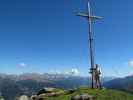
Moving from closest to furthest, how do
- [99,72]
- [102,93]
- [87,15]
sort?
Answer: [102,93]
[99,72]
[87,15]

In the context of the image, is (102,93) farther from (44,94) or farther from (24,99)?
(24,99)

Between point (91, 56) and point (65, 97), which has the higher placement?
point (91, 56)

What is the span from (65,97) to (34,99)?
712 centimetres

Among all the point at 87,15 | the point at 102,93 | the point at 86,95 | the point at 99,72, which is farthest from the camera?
the point at 87,15

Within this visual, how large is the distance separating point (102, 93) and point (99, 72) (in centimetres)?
474

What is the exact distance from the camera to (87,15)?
40844mm

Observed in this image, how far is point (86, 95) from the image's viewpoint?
31.5 meters

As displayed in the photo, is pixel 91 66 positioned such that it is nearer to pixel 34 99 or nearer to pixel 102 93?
pixel 102 93

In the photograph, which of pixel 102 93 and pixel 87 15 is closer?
pixel 102 93

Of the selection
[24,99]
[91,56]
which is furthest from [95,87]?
[24,99]

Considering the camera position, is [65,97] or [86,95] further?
[65,97]

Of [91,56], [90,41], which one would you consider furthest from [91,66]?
[90,41]

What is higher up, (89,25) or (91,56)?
(89,25)

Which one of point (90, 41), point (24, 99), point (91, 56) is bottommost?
point (24, 99)
